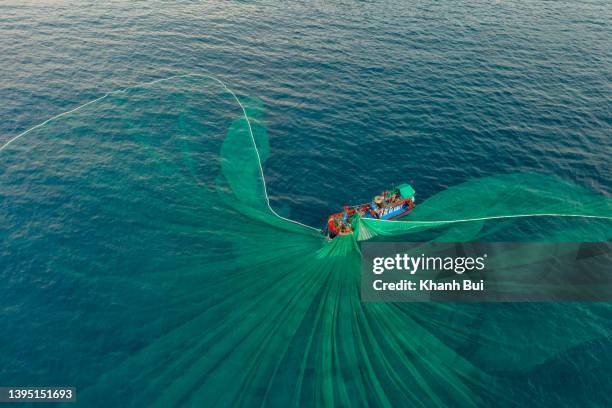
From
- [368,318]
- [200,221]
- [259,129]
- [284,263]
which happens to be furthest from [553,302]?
[259,129]


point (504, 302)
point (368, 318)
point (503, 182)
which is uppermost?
point (503, 182)

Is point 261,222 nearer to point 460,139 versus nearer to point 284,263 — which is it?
point 284,263

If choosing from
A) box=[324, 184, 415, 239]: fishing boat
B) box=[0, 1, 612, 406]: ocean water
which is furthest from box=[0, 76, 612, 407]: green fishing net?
box=[324, 184, 415, 239]: fishing boat

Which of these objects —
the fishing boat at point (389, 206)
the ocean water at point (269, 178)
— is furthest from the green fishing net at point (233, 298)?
the fishing boat at point (389, 206)

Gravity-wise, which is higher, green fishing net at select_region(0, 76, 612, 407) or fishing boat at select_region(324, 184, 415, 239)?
fishing boat at select_region(324, 184, 415, 239)

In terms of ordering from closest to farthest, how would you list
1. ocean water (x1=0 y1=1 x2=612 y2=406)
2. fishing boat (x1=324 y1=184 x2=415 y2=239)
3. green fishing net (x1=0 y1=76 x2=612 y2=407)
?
green fishing net (x1=0 y1=76 x2=612 y2=407)
ocean water (x1=0 y1=1 x2=612 y2=406)
fishing boat (x1=324 y1=184 x2=415 y2=239)

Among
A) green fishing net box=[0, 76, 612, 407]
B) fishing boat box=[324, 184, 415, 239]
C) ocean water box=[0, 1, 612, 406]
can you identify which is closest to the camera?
green fishing net box=[0, 76, 612, 407]

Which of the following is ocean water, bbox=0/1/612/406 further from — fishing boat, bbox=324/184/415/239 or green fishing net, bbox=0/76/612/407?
fishing boat, bbox=324/184/415/239
